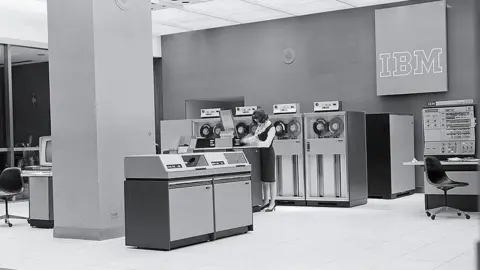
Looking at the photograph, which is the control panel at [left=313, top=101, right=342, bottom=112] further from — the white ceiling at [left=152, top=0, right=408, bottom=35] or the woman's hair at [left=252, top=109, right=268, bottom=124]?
the white ceiling at [left=152, top=0, right=408, bottom=35]

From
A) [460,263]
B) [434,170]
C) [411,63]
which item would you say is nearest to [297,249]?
[460,263]

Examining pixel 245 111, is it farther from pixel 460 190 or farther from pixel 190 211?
pixel 190 211

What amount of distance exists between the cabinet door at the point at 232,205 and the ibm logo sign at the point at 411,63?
6631 mm

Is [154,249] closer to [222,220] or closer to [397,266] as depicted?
[222,220]

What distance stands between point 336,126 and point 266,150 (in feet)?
5.40

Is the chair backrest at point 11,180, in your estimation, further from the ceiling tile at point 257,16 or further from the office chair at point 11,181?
the ceiling tile at point 257,16

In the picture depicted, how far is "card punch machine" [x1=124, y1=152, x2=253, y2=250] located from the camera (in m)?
7.75

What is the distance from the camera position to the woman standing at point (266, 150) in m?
11.6

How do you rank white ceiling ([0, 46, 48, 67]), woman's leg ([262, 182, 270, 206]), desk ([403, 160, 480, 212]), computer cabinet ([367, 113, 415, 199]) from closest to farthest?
desk ([403, 160, 480, 212])
woman's leg ([262, 182, 270, 206])
computer cabinet ([367, 113, 415, 199])
white ceiling ([0, 46, 48, 67])

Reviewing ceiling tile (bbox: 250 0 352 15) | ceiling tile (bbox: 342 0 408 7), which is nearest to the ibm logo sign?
ceiling tile (bbox: 342 0 408 7)

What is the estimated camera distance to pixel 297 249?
7508 mm

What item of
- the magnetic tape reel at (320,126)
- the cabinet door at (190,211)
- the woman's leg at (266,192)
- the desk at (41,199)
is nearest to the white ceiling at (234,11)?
the magnetic tape reel at (320,126)

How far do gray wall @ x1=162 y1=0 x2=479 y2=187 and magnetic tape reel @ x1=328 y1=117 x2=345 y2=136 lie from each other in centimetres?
266

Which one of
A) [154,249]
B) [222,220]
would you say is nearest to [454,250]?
[222,220]
